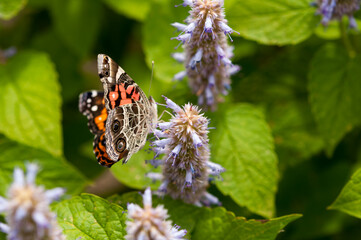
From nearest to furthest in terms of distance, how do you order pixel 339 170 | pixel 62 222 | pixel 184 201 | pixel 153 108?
pixel 62 222 < pixel 184 201 < pixel 153 108 < pixel 339 170

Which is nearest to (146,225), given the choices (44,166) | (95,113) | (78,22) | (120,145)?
(120,145)

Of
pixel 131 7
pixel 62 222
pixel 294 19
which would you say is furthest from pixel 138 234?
pixel 131 7

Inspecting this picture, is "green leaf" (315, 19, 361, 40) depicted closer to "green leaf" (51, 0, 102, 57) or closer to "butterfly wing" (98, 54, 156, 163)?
"butterfly wing" (98, 54, 156, 163)

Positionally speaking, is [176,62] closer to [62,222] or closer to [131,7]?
[131,7]

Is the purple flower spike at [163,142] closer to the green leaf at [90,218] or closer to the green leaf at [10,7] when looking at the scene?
the green leaf at [90,218]

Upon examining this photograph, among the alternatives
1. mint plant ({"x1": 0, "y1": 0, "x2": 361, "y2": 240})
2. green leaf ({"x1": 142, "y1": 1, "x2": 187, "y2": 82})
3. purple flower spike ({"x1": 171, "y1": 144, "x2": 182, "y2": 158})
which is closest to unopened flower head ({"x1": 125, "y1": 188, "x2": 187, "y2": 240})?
mint plant ({"x1": 0, "y1": 0, "x2": 361, "y2": 240})
